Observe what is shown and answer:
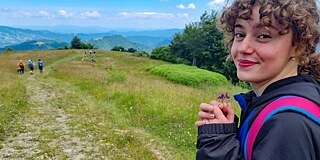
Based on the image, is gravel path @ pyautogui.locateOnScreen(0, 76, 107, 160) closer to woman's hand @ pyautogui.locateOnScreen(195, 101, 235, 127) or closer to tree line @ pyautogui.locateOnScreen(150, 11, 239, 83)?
woman's hand @ pyautogui.locateOnScreen(195, 101, 235, 127)

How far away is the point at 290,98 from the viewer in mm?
1395

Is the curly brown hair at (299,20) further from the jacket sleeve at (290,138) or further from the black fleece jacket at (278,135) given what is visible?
the jacket sleeve at (290,138)

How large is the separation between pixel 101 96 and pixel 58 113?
3.44m

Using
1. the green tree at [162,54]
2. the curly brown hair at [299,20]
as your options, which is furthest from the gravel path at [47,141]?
the green tree at [162,54]

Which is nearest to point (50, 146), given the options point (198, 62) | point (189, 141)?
point (189, 141)

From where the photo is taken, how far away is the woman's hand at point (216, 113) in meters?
1.75

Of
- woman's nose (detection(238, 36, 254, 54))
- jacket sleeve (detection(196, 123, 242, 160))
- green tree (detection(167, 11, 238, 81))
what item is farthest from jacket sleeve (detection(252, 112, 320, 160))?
green tree (detection(167, 11, 238, 81))

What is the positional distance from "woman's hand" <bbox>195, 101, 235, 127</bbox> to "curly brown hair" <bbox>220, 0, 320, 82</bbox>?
468mm

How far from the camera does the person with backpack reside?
130 centimetres

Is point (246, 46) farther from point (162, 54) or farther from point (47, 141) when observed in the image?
point (162, 54)

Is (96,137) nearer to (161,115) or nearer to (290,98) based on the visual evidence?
(161,115)

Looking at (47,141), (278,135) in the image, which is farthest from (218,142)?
(47,141)

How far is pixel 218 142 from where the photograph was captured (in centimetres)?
162

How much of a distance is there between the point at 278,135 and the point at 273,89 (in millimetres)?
381
